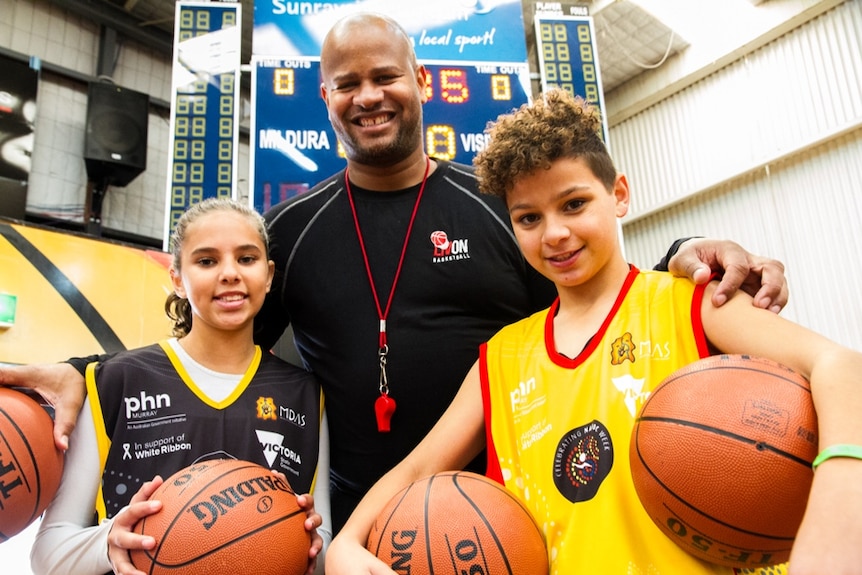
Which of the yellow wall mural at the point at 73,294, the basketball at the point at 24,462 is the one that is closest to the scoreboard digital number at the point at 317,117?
the yellow wall mural at the point at 73,294

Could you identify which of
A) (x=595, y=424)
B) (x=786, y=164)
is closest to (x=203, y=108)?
(x=595, y=424)

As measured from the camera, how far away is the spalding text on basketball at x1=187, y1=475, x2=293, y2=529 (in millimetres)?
1200

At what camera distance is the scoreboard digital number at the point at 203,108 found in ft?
14.8

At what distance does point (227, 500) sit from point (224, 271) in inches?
24.7

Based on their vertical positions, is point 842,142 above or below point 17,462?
above

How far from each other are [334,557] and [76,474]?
674 millimetres

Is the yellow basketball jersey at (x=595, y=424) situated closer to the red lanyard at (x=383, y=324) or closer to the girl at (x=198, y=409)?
the red lanyard at (x=383, y=324)

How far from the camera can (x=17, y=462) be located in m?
1.31

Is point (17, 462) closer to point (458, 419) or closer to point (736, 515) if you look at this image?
point (458, 419)

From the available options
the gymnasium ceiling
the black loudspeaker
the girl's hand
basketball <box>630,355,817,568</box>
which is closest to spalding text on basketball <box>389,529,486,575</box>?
basketball <box>630,355,817,568</box>

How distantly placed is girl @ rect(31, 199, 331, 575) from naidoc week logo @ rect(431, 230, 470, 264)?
1.52 ft

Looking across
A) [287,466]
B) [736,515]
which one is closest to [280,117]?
[287,466]

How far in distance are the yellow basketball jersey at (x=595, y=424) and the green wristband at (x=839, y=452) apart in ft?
0.88

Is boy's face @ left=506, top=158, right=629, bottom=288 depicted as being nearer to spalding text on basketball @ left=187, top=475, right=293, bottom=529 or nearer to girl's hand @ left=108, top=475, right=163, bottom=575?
spalding text on basketball @ left=187, top=475, right=293, bottom=529
